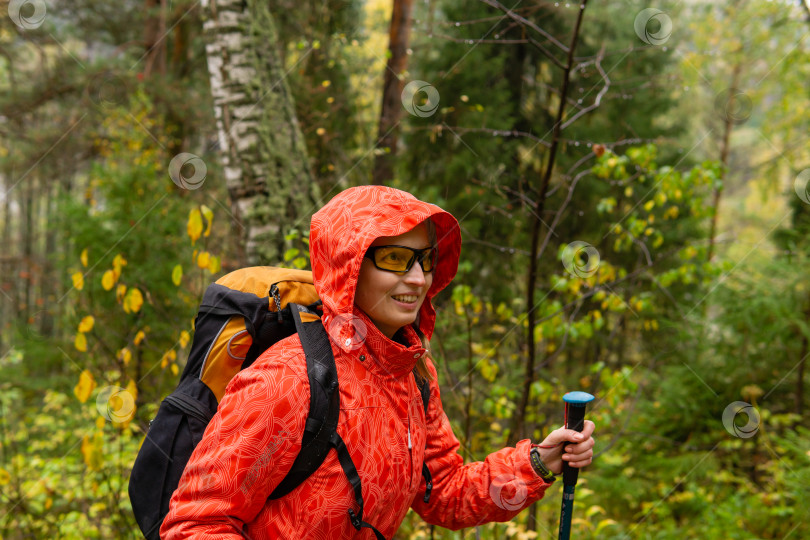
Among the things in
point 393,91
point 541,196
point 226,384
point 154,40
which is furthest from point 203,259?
point 154,40

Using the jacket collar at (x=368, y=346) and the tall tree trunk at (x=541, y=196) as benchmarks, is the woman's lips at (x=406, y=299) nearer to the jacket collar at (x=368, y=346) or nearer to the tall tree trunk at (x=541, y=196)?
the jacket collar at (x=368, y=346)

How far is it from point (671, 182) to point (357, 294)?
2.96m

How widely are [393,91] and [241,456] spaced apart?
6.77 metres

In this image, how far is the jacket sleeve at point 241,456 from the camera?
1.47 metres

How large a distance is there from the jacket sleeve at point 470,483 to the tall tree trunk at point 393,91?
5104mm

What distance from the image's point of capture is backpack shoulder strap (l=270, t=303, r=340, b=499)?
1.56 metres

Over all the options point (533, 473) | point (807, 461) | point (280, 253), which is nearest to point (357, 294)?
point (533, 473)

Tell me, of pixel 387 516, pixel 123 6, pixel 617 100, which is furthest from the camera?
pixel 123 6

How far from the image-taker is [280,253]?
397 cm

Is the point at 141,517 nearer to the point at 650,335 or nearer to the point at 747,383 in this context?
the point at 747,383

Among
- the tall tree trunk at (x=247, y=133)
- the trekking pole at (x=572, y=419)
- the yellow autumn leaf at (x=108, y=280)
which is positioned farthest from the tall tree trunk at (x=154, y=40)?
the trekking pole at (x=572, y=419)

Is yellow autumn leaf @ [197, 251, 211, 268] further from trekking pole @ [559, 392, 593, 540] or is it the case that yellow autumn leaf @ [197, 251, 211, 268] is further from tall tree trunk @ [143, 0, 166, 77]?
tall tree trunk @ [143, 0, 166, 77]

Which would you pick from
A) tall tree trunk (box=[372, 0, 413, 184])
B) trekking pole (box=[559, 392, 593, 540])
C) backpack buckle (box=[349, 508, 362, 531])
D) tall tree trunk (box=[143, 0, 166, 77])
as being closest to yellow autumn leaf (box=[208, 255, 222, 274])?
backpack buckle (box=[349, 508, 362, 531])

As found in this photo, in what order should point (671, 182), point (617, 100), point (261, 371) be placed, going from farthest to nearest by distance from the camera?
point (617, 100)
point (671, 182)
point (261, 371)
